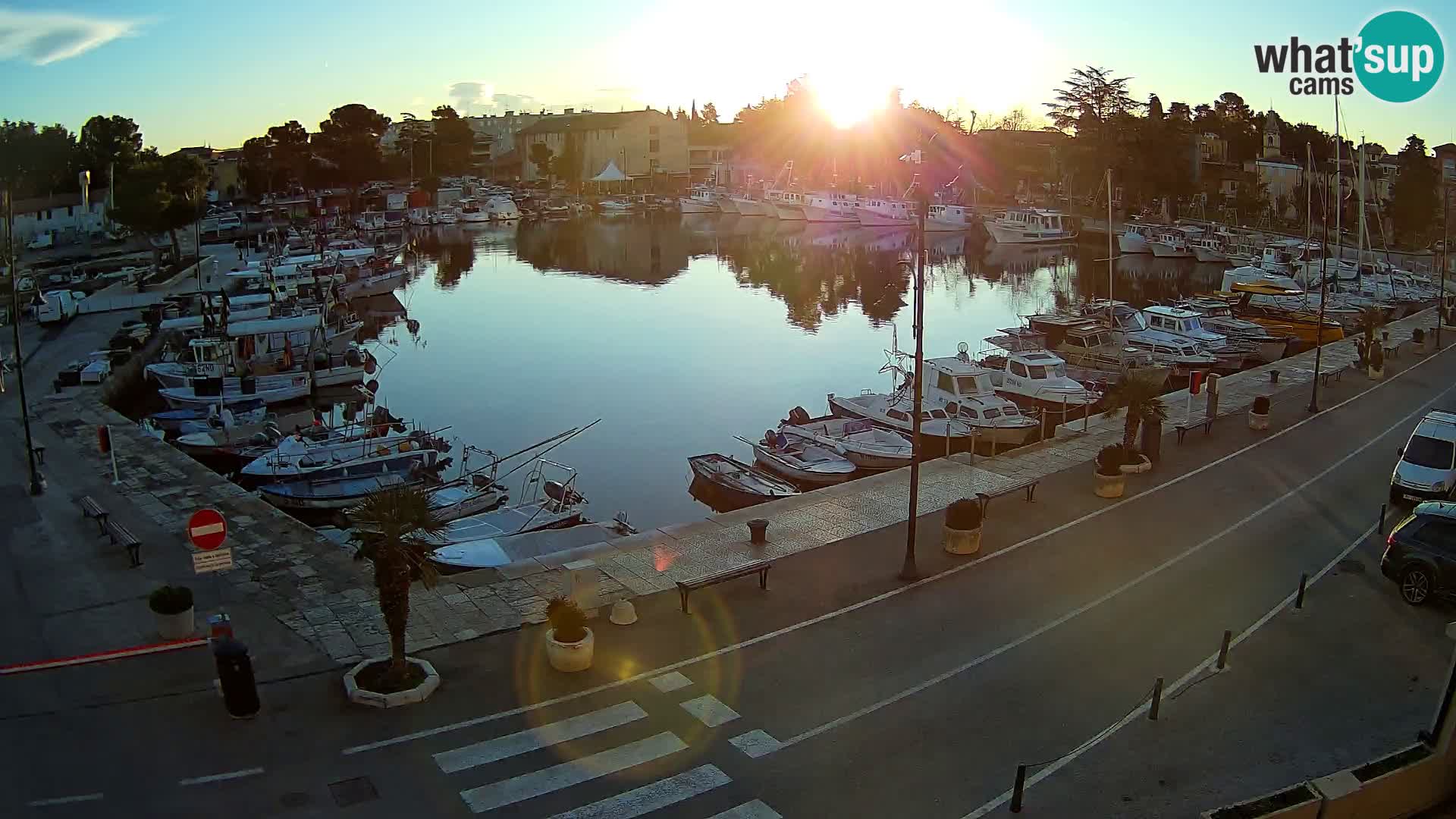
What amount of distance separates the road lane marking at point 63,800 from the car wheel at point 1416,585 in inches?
734

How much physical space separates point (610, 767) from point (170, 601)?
767 centimetres

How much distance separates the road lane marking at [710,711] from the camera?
13.3m

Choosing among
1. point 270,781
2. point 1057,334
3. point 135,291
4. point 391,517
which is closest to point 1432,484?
point 391,517

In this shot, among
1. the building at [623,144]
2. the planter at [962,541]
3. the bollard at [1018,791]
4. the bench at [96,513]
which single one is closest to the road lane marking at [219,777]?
the bollard at [1018,791]

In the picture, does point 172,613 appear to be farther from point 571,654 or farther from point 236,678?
point 571,654

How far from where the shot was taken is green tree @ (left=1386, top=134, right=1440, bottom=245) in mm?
86375

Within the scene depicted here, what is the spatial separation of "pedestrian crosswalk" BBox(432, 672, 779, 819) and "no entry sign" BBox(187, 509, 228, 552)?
17.8 feet

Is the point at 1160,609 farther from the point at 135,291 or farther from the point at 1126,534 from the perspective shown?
the point at 135,291

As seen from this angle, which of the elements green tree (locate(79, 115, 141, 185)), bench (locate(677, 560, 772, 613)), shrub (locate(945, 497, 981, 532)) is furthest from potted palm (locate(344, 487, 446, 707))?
green tree (locate(79, 115, 141, 185))

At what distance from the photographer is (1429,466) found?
21.5 meters

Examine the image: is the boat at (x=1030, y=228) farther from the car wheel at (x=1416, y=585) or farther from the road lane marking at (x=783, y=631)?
the car wheel at (x=1416, y=585)

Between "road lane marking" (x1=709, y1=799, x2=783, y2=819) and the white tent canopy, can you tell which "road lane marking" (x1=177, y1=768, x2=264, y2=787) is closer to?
"road lane marking" (x1=709, y1=799, x2=783, y2=819)

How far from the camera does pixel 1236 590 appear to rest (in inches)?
703

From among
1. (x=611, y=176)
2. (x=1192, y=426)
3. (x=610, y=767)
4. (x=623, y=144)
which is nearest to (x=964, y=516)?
(x=610, y=767)
